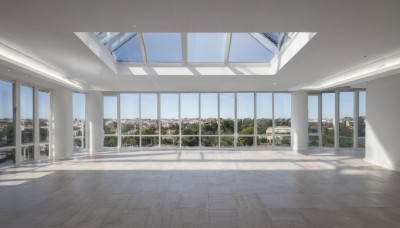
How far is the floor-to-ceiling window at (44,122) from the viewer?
12.3 meters

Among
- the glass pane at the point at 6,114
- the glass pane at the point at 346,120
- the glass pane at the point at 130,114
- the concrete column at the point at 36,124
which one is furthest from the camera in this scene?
the glass pane at the point at 130,114

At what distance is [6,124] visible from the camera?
1014cm

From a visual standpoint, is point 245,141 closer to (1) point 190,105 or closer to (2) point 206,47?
(1) point 190,105

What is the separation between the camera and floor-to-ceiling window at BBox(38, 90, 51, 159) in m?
12.3

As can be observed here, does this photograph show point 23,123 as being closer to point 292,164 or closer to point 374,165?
point 292,164

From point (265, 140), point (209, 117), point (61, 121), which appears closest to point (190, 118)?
point (209, 117)

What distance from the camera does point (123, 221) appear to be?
4789 millimetres

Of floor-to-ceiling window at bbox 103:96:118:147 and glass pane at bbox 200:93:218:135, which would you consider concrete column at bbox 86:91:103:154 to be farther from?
glass pane at bbox 200:93:218:135

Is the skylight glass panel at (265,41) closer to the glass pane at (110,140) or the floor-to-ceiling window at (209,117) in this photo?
the floor-to-ceiling window at (209,117)

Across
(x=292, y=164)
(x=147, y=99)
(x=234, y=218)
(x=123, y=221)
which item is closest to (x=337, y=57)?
(x=292, y=164)

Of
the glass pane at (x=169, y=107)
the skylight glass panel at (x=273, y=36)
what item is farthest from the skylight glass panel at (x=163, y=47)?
the glass pane at (x=169, y=107)

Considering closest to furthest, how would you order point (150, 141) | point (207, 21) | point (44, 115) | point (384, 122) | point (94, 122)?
point (207, 21) → point (384, 122) → point (44, 115) → point (94, 122) → point (150, 141)

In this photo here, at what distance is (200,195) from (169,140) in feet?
35.4

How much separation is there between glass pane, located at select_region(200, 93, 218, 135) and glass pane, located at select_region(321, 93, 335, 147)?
6441mm
